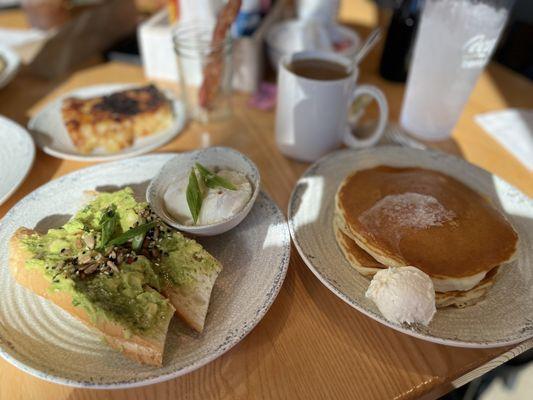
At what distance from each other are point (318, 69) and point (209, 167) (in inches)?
15.8

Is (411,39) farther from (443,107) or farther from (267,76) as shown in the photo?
(267,76)

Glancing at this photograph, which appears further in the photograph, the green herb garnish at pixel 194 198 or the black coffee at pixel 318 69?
the black coffee at pixel 318 69

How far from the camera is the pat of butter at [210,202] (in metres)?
0.79

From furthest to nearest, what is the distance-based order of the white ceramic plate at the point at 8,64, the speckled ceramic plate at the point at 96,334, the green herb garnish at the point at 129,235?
1. the white ceramic plate at the point at 8,64
2. the green herb garnish at the point at 129,235
3. the speckled ceramic plate at the point at 96,334

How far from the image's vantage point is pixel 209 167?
913 millimetres

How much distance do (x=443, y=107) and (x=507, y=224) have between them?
462 mm

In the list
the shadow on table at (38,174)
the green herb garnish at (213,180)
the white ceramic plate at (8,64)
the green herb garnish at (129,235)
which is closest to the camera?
the green herb garnish at (129,235)

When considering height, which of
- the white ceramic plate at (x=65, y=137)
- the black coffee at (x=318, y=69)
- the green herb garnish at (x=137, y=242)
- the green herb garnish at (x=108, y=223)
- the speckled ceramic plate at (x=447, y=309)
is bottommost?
the white ceramic plate at (x=65, y=137)

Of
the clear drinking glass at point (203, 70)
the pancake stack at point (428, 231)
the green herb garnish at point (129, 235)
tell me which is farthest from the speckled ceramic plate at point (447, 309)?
the clear drinking glass at point (203, 70)

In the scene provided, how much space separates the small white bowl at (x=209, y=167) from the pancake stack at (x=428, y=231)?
199 millimetres

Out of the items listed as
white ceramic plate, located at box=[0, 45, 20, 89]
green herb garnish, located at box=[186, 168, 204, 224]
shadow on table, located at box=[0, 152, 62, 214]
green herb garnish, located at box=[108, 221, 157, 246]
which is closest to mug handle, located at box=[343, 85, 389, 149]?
green herb garnish, located at box=[186, 168, 204, 224]

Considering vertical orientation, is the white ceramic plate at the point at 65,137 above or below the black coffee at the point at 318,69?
below

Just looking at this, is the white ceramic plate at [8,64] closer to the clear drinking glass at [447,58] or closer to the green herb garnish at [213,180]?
the green herb garnish at [213,180]

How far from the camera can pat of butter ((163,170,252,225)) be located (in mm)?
794
